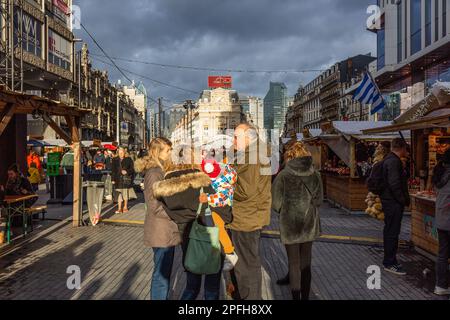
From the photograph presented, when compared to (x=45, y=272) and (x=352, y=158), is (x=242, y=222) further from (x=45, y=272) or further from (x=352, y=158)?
(x=352, y=158)

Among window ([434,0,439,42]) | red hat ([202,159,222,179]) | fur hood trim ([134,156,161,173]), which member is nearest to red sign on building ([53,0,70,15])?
window ([434,0,439,42])

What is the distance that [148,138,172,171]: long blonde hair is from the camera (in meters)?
4.27

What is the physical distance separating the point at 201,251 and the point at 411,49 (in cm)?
3582

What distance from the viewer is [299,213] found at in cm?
458

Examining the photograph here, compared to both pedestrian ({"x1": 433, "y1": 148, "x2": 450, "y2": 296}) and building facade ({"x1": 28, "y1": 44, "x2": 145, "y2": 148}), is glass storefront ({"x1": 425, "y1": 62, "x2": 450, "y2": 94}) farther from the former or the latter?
building facade ({"x1": 28, "y1": 44, "x2": 145, "y2": 148})

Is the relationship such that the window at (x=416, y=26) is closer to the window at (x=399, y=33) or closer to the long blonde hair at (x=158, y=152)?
the window at (x=399, y=33)

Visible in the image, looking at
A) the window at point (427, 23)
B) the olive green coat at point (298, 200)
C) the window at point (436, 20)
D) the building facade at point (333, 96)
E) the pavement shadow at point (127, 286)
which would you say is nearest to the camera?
the olive green coat at point (298, 200)

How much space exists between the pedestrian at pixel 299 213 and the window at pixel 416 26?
3265 centimetres

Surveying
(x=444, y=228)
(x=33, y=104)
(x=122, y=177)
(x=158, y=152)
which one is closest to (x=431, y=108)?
(x=444, y=228)

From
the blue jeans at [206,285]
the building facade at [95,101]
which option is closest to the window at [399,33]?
the building facade at [95,101]

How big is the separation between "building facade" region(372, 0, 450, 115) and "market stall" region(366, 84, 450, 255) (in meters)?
16.9

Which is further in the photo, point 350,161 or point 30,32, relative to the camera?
point 30,32

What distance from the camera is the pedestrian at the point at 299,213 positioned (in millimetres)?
4531

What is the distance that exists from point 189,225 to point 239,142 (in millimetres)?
1185
